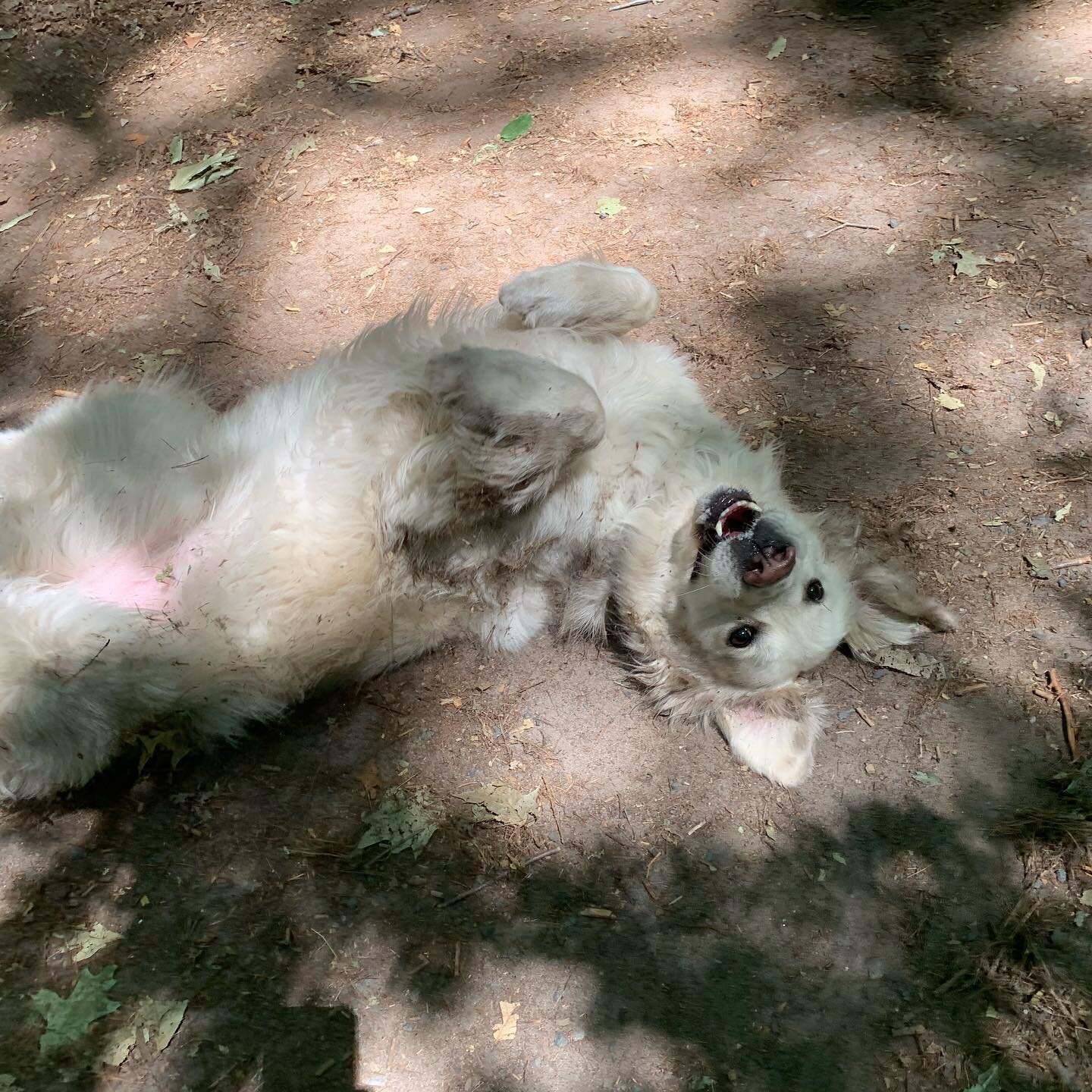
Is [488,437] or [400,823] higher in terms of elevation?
[488,437]

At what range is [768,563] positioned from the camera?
11.4 ft

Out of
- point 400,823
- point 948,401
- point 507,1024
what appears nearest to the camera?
point 507,1024

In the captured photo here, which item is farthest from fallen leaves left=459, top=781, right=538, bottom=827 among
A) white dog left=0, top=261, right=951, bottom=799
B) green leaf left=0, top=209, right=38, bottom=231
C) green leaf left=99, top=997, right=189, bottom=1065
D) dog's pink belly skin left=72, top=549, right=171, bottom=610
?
green leaf left=0, top=209, right=38, bottom=231

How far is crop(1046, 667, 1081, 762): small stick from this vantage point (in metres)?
3.53

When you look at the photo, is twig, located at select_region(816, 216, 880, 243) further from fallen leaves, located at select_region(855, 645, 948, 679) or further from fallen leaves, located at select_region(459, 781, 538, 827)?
fallen leaves, located at select_region(459, 781, 538, 827)

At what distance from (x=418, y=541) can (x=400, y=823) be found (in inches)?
45.9

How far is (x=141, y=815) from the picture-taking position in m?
3.56

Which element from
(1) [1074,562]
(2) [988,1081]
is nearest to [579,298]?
(1) [1074,562]

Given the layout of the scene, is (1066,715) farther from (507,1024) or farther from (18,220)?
(18,220)

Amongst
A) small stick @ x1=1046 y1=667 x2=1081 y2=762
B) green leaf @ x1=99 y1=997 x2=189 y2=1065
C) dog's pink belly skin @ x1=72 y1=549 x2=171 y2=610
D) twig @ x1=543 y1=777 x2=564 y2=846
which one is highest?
dog's pink belly skin @ x1=72 y1=549 x2=171 y2=610

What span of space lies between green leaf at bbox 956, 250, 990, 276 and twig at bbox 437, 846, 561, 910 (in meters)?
3.79

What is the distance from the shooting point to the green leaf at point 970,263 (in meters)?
4.84

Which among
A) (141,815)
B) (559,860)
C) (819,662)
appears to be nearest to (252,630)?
(141,815)

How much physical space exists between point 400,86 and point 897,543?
4.63m
